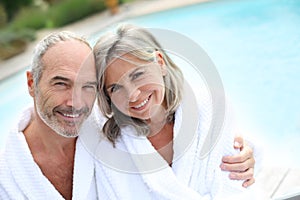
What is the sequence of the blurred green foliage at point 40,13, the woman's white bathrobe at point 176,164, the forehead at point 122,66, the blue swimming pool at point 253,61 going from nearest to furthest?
the forehead at point 122,66
the woman's white bathrobe at point 176,164
the blue swimming pool at point 253,61
the blurred green foliage at point 40,13

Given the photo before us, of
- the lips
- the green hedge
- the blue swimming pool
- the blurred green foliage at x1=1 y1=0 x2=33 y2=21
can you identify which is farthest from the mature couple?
the blurred green foliage at x1=1 y1=0 x2=33 y2=21

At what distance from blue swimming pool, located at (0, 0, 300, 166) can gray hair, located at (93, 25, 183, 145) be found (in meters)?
1.55

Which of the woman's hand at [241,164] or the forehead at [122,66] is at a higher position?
the forehead at [122,66]

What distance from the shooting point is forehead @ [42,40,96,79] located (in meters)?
1.39

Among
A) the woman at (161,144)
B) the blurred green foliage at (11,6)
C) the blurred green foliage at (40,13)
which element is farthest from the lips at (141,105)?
the blurred green foliage at (11,6)

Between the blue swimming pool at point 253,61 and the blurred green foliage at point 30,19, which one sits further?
the blurred green foliage at point 30,19

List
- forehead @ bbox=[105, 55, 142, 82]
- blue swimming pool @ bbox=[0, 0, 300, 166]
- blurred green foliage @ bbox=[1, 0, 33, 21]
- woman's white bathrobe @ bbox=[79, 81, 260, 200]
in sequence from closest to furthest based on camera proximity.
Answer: forehead @ bbox=[105, 55, 142, 82], woman's white bathrobe @ bbox=[79, 81, 260, 200], blue swimming pool @ bbox=[0, 0, 300, 166], blurred green foliage @ bbox=[1, 0, 33, 21]

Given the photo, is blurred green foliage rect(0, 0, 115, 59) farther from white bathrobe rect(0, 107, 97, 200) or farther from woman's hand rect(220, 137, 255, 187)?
woman's hand rect(220, 137, 255, 187)

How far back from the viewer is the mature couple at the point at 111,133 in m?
1.40

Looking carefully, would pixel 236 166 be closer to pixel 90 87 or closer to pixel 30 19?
pixel 90 87

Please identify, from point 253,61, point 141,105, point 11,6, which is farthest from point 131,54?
point 11,6

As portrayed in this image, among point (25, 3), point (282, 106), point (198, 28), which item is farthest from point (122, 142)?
point (25, 3)

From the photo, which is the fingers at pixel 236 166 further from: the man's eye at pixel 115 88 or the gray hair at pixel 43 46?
the gray hair at pixel 43 46

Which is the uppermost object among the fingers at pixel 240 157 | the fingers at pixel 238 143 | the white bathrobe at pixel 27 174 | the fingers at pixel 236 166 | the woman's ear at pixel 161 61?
the woman's ear at pixel 161 61
